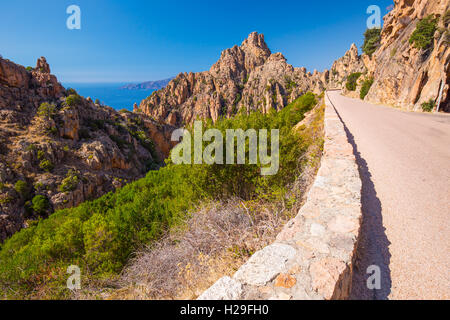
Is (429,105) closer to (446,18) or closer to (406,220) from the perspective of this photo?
(446,18)

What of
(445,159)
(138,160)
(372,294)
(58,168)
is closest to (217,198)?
(372,294)

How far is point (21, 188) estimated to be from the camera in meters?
23.1

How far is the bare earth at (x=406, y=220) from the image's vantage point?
2346mm

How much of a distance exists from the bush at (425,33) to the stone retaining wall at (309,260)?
22974mm

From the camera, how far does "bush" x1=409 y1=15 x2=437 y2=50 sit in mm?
16984

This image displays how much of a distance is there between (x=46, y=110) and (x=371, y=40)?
59658 mm

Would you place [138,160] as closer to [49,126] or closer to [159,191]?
[49,126]

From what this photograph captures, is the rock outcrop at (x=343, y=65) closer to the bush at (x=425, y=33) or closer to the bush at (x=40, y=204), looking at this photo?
the bush at (x=425, y=33)

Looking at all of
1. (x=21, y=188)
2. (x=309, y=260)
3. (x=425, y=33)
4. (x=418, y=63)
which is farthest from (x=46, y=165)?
(x=425, y=33)

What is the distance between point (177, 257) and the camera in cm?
421

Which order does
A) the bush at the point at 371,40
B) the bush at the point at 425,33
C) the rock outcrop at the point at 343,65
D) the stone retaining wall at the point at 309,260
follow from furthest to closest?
the rock outcrop at the point at 343,65, the bush at the point at 371,40, the bush at the point at 425,33, the stone retaining wall at the point at 309,260

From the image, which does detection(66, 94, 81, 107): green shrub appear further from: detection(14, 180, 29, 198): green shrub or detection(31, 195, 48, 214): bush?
detection(31, 195, 48, 214): bush

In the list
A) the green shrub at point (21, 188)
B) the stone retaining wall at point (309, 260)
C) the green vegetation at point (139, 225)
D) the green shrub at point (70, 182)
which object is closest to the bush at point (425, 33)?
the green vegetation at point (139, 225)

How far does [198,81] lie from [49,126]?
6794 centimetres
